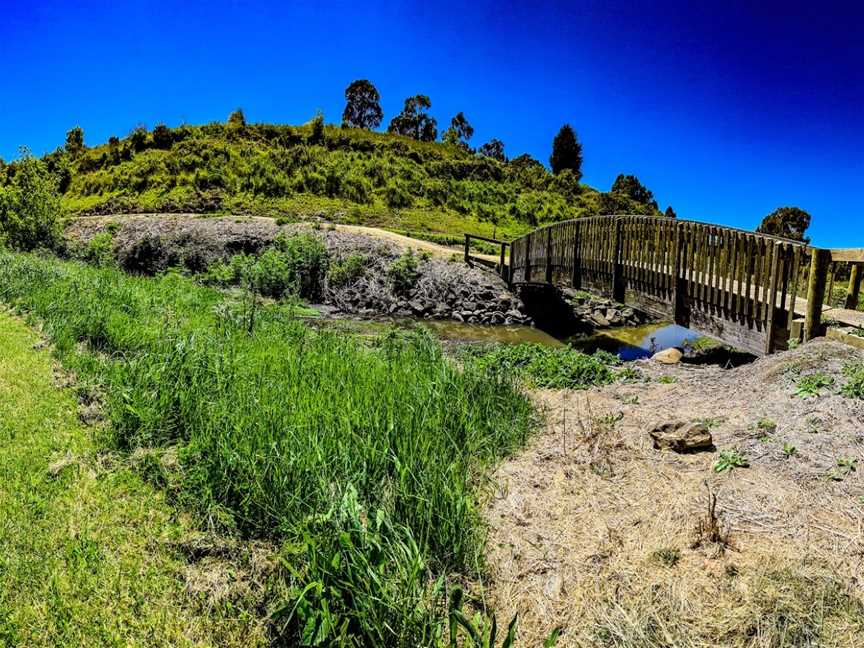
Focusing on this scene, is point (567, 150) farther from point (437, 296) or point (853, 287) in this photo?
point (853, 287)

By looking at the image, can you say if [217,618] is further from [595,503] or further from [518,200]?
[518,200]

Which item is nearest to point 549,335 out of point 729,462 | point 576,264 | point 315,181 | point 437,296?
point 576,264

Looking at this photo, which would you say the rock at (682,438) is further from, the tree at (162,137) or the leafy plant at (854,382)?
the tree at (162,137)

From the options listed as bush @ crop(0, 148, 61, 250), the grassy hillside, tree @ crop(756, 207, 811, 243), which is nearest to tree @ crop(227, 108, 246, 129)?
the grassy hillside

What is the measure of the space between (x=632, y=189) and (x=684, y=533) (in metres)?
62.1

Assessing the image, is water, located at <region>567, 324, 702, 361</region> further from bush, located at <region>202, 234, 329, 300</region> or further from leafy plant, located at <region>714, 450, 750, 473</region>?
bush, located at <region>202, 234, 329, 300</region>

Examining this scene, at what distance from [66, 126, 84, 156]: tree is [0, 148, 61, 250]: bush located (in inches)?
1376

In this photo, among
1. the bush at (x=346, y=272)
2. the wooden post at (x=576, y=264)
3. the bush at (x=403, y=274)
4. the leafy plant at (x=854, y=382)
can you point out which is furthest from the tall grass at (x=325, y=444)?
the bush at (x=346, y=272)

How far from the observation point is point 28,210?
20953mm

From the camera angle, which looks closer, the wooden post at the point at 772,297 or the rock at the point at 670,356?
the wooden post at the point at 772,297

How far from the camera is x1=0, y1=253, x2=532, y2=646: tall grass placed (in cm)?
283

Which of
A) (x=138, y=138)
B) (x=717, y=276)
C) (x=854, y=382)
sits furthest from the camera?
(x=138, y=138)

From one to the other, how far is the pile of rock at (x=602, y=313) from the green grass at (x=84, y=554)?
53.4 feet

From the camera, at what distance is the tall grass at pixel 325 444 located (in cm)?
283
